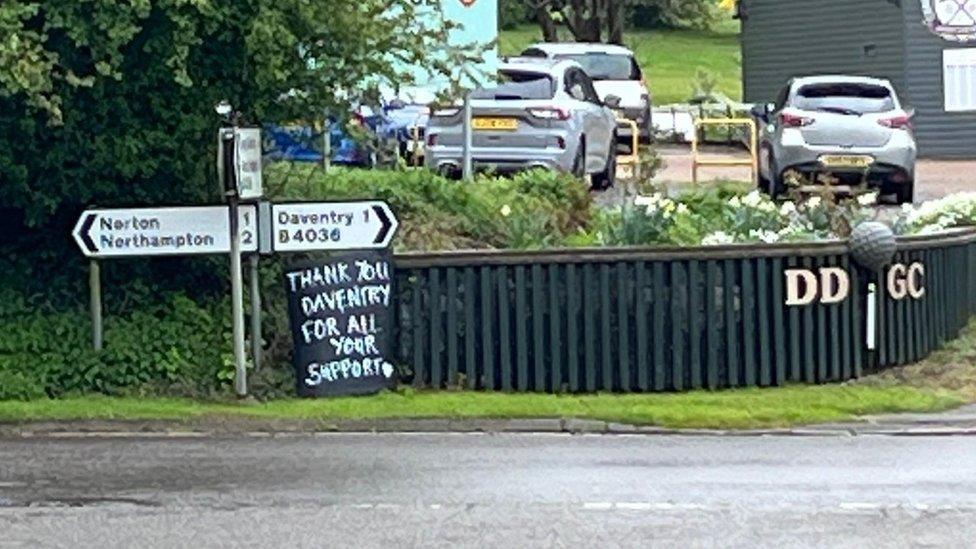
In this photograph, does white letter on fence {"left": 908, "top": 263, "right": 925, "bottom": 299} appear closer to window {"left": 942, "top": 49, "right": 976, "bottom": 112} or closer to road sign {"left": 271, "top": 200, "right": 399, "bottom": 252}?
road sign {"left": 271, "top": 200, "right": 399, "bottom": 252}

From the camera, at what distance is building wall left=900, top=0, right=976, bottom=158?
4006 centimetres

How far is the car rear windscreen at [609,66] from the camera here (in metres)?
38.2

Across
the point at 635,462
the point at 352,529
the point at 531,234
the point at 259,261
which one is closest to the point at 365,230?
the point at 259,261

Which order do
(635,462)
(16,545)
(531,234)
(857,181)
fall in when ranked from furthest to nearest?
(857,181), (531,234), (635,462), (16,545)

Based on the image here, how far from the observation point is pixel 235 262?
16.2 metres

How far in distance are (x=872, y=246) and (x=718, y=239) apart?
4.92ft

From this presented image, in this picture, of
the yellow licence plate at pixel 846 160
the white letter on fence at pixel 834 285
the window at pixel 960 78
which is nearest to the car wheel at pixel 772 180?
the yellow licence plate at pixel 846 160

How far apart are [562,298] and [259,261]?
97.6 inches

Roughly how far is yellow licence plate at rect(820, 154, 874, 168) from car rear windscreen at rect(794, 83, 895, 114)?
718mm

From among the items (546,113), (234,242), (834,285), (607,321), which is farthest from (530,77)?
(234,242)

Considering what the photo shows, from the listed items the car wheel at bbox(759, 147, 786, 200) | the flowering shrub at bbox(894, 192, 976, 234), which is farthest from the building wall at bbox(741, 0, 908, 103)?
the flowering shrub at bbox(894, 192, 976, 234)

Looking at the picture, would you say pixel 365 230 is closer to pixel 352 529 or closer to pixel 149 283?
pixel 149 283

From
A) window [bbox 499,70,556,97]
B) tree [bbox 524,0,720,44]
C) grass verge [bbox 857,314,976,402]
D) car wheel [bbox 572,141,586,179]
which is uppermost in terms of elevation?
tree [bbox 524,0,720,44]

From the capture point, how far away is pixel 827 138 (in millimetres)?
27672
